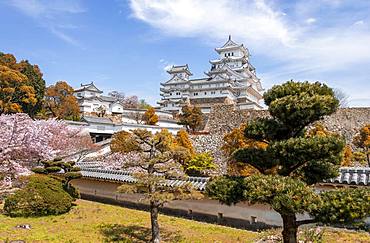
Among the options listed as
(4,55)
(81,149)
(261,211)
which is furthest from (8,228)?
(4,55)

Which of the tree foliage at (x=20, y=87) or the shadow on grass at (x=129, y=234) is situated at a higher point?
the tree foliage at (x=20, y=87)

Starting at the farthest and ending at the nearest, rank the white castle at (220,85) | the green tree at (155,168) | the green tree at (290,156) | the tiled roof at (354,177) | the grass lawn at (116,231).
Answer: the white castle at (220,85) → the tiled roof at (354,177) → the grass lawn at (116,231) → the green tree at (155,168) → the green tree at (290,156)

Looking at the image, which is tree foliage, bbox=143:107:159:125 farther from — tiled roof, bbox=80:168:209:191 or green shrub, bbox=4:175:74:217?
green shrub, bbox=4:175:74:217

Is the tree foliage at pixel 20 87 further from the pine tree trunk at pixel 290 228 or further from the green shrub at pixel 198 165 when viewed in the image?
the pine tree trunk at pixel 290 228

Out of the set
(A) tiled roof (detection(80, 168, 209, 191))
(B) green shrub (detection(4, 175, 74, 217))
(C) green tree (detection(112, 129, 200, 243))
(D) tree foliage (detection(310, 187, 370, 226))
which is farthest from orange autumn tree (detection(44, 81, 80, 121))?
(D) tree foliage (detection(310, 187, 370, 226))

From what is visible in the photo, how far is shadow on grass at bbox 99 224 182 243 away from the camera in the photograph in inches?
277

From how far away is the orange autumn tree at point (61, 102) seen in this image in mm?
31047

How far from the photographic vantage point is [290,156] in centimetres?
473

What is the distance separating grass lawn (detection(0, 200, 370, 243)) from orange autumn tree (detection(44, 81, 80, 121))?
77.0 ft

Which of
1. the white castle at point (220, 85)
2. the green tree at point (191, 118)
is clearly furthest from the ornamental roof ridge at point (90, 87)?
the green tree at point (191, 118)

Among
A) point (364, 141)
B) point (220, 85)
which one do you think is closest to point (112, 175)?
point (364, 141)

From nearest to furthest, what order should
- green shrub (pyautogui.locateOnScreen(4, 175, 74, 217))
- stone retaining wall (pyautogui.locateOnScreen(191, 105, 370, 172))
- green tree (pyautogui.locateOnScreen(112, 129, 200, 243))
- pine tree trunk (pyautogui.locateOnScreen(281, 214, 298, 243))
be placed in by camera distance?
pine tree trunk (pyautogui.locateOnScreen(281, 214, 298, 243)) → green tree (pyautogui.locateOnScreen(112, 129, 200, 243)) → green shrub (pyautogui.locateOnScreen(4, 175, 74, 217)) → stone retaining wall (pyautogui.locateOnScreen(191, 105, 370, 172))

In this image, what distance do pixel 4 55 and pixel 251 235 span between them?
27956 millimetres

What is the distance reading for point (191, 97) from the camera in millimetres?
46562
